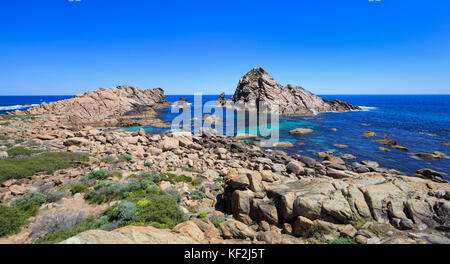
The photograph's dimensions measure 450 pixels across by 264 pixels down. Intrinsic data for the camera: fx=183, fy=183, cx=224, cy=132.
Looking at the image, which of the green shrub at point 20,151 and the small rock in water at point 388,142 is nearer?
the green shrub at point 20,151

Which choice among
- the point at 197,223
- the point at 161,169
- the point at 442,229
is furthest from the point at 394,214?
the point at 161,169

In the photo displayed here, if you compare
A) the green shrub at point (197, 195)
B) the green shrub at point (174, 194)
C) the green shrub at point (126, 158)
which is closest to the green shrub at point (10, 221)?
the green shrub at point (174, 194)

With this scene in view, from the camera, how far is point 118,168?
1588 cm

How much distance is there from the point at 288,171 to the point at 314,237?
41.8ft

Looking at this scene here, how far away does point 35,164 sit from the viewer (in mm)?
14703

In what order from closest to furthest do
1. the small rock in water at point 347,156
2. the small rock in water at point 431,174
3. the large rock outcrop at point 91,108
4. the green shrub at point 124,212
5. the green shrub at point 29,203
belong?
the green shrub at point 124,212 < the green shrub at point 29,203 < the small rock in water at point 431,174 < the small rock in water at point 347,156 < the large rock outcrop at point 91,108

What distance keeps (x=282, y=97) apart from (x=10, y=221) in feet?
287

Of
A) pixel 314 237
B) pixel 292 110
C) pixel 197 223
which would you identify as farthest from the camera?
pixel 292 110

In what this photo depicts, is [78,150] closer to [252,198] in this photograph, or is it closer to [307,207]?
[252,198]

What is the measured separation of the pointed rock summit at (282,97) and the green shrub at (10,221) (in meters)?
78.9

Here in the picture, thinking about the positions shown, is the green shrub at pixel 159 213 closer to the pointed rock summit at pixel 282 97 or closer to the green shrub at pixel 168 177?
the green shrub at pixel 168 177

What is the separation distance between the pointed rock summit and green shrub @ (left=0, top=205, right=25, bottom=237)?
3107 inches

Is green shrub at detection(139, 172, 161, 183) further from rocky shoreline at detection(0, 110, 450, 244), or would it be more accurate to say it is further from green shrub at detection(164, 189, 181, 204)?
green shrub at detection(164, 189, 181, 204)

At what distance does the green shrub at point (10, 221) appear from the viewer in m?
7.84
